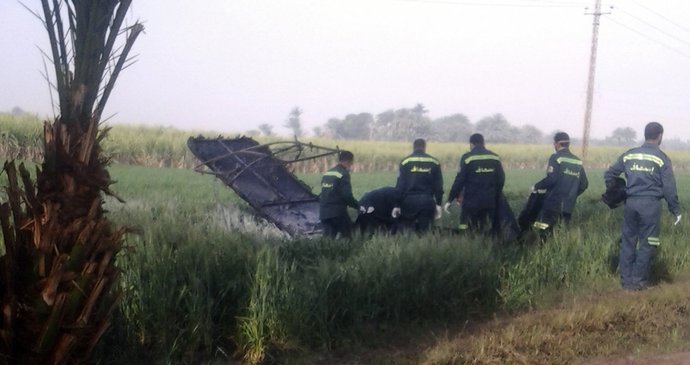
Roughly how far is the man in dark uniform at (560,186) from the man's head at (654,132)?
211 cm

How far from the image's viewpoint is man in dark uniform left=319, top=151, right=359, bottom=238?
1141 cm

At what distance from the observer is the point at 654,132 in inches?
402

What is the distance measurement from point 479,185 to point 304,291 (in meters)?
5.58

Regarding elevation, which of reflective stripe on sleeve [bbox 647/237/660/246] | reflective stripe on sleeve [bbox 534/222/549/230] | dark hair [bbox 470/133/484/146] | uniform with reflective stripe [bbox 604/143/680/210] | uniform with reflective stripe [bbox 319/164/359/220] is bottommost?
reflective stripe on sleeve [bbox 534/222/549/230]

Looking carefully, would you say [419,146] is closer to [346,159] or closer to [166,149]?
[346,159]

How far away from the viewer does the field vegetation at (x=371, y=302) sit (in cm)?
627

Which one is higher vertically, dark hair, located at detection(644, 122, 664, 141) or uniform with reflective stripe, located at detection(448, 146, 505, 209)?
dark hair, located at detection(644, 122, 664, 141)

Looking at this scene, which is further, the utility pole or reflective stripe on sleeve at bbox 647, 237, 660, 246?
the utility pole

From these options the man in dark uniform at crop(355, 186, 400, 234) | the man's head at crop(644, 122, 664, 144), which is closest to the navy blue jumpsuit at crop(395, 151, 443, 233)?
Answer: the man in dark uniform at crop(355, 186, 400, 234)

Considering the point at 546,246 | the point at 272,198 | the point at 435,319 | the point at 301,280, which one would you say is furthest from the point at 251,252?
the point at 272,198

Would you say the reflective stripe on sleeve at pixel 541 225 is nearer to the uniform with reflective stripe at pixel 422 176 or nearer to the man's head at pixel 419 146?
the uniform with reflective stripe at pixel 422 176

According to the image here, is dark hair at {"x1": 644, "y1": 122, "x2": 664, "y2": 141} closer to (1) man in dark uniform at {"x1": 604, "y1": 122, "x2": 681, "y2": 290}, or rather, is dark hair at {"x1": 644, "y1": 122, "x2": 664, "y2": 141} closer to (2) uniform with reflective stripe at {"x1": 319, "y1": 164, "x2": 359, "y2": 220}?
(1) man in dark uniform at {"x1": 604, "y1": 122, "x2": 681, "y2": 290}

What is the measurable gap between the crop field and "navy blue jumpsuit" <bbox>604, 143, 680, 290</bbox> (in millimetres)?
424

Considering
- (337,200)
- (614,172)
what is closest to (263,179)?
(337,200)
